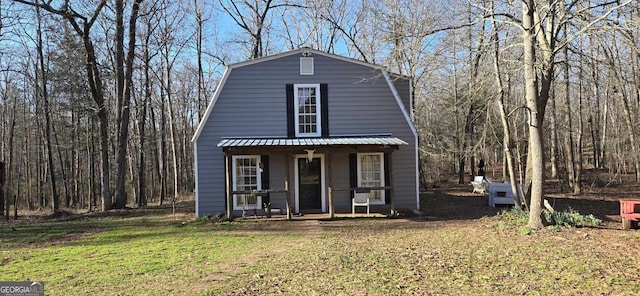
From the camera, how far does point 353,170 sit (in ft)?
42.7

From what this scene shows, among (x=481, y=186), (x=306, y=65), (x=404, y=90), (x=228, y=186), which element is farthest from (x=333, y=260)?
(x=481, y=186)

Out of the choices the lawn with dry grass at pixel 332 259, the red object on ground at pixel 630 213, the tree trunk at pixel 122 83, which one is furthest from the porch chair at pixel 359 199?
the tree trunk at pixel 122 83

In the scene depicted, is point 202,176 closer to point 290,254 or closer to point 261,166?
point 261,166

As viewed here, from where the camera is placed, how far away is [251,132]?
42.4 feet

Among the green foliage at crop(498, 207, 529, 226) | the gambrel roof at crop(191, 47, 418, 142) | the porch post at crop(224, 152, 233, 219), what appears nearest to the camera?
the green foliage at crop(498, 207, 529, 226)

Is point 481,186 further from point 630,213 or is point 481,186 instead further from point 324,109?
point 630,213

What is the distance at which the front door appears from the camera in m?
13.1

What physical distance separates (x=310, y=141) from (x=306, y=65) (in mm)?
2562

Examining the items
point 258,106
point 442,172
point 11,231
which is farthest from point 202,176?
point 442,172

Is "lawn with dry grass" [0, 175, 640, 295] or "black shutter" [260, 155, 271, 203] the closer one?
"lawn with dry grass" [0, 175, 640, 295]

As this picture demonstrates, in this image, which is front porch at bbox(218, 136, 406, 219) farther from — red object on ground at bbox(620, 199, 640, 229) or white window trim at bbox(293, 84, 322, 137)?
red object on ground at bbox(620, 199, 640, 229)

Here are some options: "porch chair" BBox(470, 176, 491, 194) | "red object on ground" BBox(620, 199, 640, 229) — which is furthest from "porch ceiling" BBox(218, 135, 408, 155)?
"porch chair" BBox(470, 176, 491, 194)

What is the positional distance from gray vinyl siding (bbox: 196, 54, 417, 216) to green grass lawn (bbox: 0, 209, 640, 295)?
242 centimetres

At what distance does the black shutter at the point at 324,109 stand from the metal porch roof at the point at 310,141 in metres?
0.39
